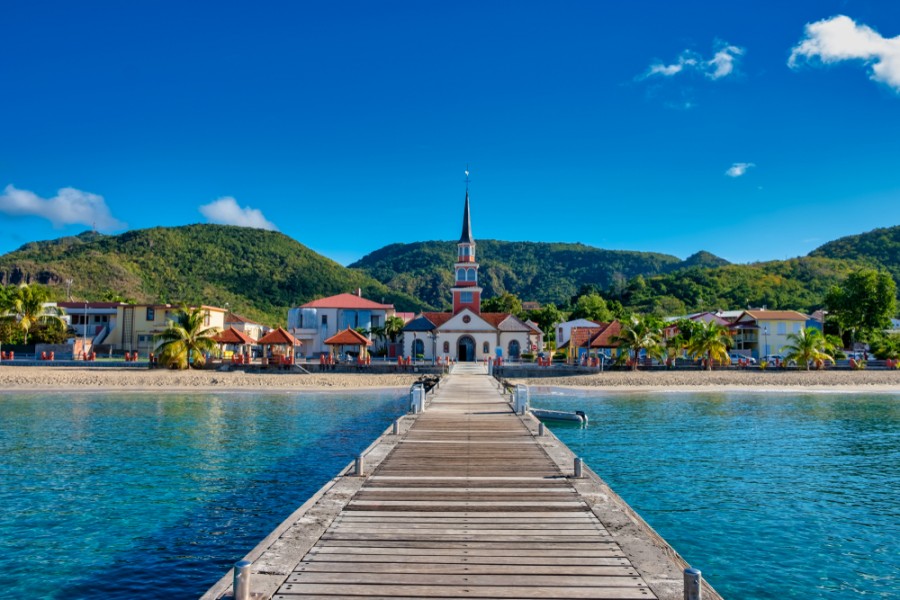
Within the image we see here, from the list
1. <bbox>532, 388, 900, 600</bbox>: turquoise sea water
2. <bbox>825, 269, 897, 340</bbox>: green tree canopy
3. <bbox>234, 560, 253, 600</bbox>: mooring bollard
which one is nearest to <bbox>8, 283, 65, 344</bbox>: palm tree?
<bbox>532, 388, 900, 600</bbox>: turquoise sea water

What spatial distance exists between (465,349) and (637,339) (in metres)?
18.1

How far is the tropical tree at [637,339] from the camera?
167 feet

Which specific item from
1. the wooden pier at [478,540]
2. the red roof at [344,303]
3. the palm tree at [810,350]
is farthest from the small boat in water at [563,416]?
the red roof at [344,303]

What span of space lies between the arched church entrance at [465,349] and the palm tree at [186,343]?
914 inches

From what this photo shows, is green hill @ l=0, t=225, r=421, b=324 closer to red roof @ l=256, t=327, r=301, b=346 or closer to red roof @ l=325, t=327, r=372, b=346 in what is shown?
red roof @ l=256, t=327, r=301, b=346

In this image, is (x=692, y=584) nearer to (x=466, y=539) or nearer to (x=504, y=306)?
(x=466, y=539)

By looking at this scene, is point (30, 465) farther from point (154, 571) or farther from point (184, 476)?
point (154, 571)

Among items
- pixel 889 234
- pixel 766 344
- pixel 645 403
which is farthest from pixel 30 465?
pixel 889 234

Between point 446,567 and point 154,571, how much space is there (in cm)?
591

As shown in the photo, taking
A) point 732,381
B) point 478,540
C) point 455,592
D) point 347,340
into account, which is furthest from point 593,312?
point 455,592

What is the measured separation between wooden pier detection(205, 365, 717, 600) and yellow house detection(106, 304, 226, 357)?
195 ft

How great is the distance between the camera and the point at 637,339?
5084 centimetres

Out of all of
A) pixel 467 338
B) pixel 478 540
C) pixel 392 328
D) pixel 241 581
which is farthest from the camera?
pixel 392 328

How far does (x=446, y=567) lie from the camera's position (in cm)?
648
